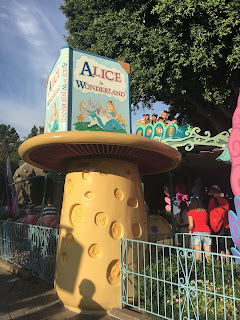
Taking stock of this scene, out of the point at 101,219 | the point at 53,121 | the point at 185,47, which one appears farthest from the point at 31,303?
the point at 185,47

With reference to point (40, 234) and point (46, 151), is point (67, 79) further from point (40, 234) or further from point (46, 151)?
point (40, 234)

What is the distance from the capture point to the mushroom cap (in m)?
3.68

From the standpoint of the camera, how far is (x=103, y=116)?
14.8 ft

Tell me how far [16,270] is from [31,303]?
6.98 ft

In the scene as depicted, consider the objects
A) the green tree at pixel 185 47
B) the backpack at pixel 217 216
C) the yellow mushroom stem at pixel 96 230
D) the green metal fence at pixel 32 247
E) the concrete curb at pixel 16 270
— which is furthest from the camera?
the green tree at pixel 185 47

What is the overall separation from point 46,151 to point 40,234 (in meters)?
2.25

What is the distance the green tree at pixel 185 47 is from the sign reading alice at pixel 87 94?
14.8 ft

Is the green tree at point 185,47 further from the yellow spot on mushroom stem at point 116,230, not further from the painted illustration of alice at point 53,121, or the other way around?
the yellow spot on mushroom stem at point 116,230

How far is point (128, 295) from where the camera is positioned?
4.05 m

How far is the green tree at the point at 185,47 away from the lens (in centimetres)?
810

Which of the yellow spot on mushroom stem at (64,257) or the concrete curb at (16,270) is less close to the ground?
the yellow spot on mushroom stem at (64,257)

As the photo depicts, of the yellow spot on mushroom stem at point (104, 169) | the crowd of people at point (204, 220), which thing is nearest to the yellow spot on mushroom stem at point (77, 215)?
the yellow spot on mushroom stem at point (104, 169)

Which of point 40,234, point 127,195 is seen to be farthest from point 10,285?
point 127,195

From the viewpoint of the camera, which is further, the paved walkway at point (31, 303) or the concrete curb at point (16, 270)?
the concrete curb at point (16, 270)
